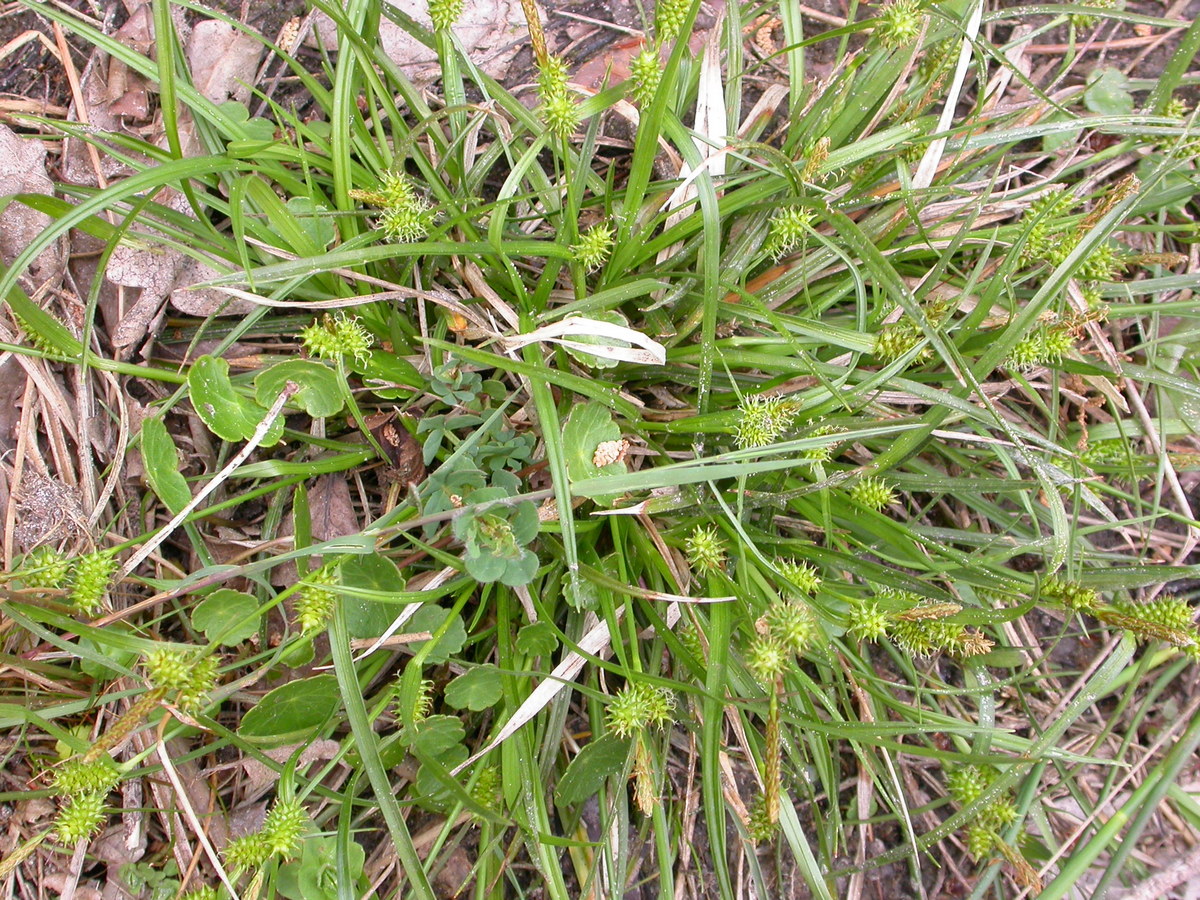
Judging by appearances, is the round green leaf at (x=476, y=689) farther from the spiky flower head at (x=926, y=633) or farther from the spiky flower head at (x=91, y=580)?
the spiky flower head at (x=926, y=633)

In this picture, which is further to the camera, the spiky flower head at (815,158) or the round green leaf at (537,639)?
the round green leaf at (537,639)

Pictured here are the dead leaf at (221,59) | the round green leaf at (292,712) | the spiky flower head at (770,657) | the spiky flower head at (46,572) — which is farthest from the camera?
the dead leaf at (221,59)

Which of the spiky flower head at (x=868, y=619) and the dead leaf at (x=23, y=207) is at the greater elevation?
the dead leaf at (x=23, y=207)

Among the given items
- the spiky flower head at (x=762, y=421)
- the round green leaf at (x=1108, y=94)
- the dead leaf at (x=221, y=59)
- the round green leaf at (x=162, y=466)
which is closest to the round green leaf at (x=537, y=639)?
the spiky flower head at (x=762, y=421)

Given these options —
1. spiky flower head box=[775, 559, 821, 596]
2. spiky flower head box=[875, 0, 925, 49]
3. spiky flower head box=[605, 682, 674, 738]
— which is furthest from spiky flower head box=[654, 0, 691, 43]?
spiky flower head box=[605, 682, 674, 738]

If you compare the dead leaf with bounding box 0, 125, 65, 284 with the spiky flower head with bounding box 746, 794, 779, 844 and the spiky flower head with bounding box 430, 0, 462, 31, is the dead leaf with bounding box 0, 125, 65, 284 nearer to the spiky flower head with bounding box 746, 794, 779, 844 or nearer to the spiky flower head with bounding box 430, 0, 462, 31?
the spiky flower head with bounding box 430, 0, 462, 31

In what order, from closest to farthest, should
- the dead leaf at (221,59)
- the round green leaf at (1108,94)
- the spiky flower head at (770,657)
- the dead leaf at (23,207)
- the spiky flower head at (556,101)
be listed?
1. the spiky flower head at (770,657)
2. the spiky flower head at (556,101)
3. the dead leaf at (23,207)
4. the dead leaf at (221,59)
5. the round green leaf at (1108,94)

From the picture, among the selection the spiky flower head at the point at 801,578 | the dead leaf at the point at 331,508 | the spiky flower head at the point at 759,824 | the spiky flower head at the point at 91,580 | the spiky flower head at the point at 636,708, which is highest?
the spiky flower head at the point at 91,580

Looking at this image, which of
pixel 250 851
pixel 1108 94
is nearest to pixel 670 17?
pixel 1108 94
